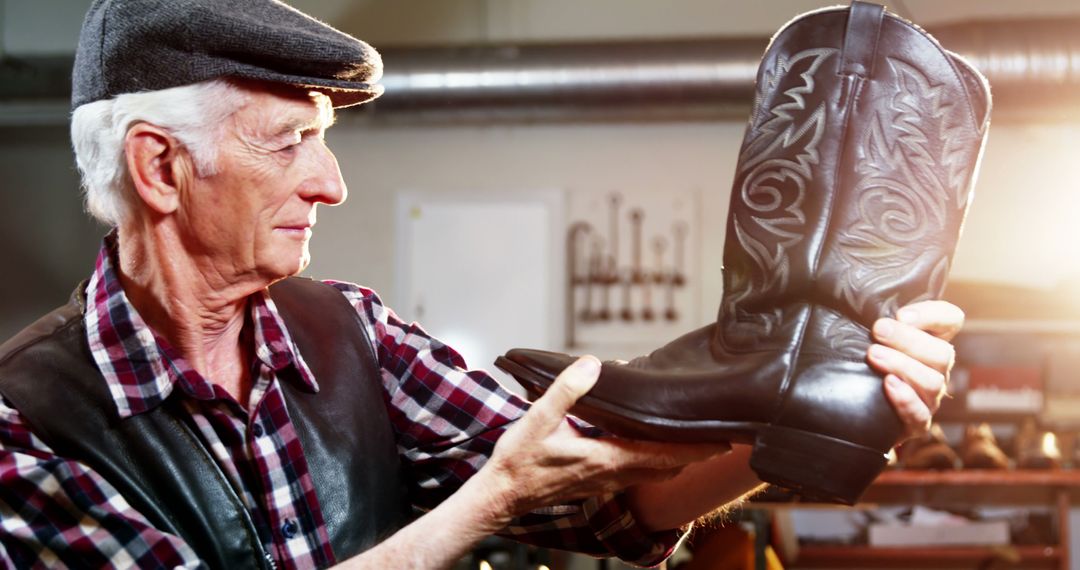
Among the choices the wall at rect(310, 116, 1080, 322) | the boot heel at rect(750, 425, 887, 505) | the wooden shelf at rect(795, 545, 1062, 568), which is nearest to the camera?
the boot heel at rect(750, 425, 887, 505)

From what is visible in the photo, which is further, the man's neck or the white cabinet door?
the white cabinet door

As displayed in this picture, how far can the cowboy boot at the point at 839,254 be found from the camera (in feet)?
3.83

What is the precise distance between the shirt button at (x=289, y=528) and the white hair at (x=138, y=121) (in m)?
0.47

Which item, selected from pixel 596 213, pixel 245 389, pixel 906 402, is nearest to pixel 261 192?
pixel 245 389

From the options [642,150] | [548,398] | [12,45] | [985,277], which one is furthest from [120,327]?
[12,45]

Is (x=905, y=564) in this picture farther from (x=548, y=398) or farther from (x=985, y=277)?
(x=548, y=398)

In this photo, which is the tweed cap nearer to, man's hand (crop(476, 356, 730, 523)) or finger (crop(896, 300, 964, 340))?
man's hand (crop(476, 356, 730, 523))

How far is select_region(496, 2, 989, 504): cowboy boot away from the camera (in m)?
1.17

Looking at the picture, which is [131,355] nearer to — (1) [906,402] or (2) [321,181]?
(2) [321,181]

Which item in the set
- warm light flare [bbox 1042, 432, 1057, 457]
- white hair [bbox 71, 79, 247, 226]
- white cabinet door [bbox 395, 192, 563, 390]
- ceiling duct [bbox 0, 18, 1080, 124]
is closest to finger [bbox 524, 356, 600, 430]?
white hair [bbox 71, 79, 247, 226]

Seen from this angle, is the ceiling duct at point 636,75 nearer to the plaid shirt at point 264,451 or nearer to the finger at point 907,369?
the plaid shirt at point 264,451

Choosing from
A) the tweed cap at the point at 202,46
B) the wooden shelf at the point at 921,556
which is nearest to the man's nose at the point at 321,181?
the tweed cap at the point at 202,46

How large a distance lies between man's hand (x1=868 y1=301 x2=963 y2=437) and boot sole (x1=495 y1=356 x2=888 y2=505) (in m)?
0.07

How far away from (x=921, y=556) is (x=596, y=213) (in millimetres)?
2526
